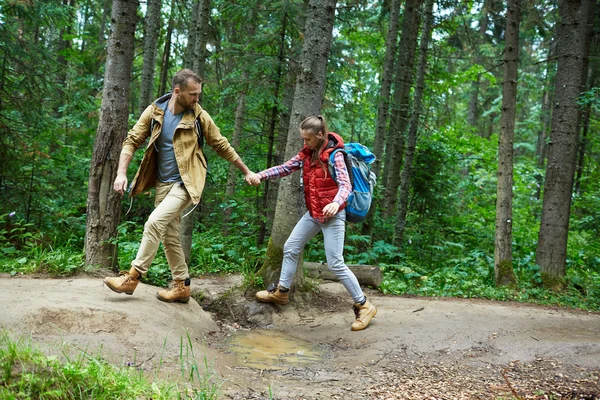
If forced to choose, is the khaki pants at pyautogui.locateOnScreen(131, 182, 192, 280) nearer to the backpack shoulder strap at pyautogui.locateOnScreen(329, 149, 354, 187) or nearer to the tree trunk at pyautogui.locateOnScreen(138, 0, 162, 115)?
the backpack shoulder strap at pyautogui.locateOnScreen(329, 149, 354, 187)

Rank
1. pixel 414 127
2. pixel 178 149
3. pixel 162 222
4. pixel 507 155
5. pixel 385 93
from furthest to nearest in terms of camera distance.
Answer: pixel 414 127 → pixel 385 93 → pixel 507 155 → pixel 178 149 → pixel 162 222

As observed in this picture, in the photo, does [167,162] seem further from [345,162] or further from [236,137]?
[236,137]

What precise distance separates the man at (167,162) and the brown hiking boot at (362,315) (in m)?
2.35

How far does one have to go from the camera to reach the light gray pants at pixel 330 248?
19.2ft

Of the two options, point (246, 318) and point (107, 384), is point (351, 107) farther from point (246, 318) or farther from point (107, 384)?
point (107, 384)

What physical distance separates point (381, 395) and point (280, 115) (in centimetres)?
755

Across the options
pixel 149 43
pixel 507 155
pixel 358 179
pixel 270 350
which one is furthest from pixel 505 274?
pixel 149 43

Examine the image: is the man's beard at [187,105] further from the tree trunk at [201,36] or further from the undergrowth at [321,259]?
the tree trunk at [201,36]

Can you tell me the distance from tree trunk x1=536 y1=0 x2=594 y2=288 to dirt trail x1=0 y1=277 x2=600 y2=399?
3.03 m

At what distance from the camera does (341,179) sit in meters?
5.57

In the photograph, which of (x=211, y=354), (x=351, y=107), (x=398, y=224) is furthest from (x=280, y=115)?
(x=211, y=354)

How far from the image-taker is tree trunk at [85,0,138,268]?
6.52 meters

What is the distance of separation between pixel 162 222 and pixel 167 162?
67 cm

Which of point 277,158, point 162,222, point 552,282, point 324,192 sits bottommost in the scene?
point 552,282
